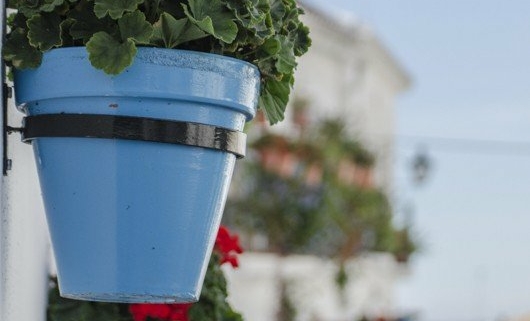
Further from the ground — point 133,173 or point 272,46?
point 272,46

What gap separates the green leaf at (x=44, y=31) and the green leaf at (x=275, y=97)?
1.44ft

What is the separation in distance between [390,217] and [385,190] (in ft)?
2.21

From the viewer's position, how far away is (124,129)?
1949 mm

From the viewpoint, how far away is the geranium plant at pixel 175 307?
2.66 meters

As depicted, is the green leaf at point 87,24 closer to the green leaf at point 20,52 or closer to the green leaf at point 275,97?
the green leaf at point 20,52

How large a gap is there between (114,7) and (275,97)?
446 mm

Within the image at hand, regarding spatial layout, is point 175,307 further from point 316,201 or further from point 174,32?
point 316,201

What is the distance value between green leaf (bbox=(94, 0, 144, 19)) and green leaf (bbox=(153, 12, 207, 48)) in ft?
0.17

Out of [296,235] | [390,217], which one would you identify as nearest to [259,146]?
[296,235]

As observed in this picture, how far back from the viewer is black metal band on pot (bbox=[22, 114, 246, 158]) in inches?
76.8

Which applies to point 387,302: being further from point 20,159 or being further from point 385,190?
point 20,159

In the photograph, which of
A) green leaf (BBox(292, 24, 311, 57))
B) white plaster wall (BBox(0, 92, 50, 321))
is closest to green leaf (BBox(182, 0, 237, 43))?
green leaf (BBox(292, 24, 311, 57))

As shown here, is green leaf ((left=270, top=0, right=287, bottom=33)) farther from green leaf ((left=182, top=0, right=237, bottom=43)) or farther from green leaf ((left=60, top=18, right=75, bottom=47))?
green leaf ((left=60, top=18, right=75, bottom=47))

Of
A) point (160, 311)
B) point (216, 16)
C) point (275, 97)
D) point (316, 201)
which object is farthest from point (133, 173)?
point (316, 201)
